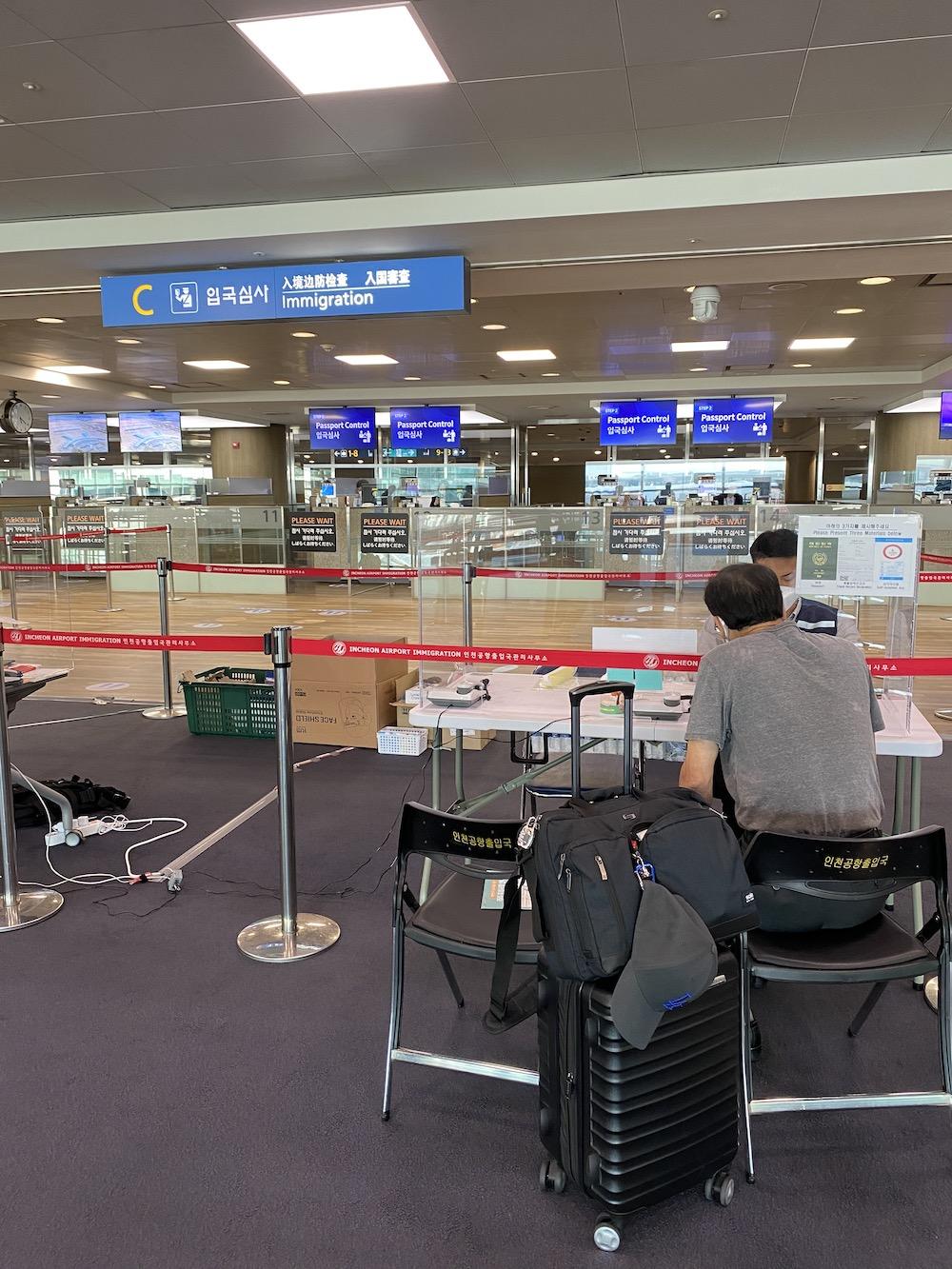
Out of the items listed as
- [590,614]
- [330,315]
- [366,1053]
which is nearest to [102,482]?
[590,614]

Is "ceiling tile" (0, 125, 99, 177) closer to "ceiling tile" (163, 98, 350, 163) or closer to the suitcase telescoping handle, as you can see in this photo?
"ceiling tile" (163, 98, 350, 163)

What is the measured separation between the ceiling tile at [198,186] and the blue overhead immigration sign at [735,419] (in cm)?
916

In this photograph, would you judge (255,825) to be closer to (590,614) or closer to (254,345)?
(254,345)

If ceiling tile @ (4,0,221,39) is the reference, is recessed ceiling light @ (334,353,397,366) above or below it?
above

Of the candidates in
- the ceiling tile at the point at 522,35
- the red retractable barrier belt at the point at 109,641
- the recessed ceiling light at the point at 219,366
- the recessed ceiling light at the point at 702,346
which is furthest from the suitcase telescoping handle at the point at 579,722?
the recessed ceiling light at the point at 219,366

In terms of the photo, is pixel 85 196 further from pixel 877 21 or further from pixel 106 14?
pixel 877 21

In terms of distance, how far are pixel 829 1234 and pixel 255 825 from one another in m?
2.94

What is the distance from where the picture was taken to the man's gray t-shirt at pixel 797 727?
2139 mm

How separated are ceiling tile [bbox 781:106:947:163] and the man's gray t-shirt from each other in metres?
2.69

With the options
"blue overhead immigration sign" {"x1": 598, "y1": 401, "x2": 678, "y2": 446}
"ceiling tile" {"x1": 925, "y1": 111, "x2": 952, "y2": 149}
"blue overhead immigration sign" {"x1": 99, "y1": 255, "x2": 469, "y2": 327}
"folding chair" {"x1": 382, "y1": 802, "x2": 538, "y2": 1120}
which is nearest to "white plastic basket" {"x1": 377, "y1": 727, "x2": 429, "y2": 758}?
"blue overhead immigration sign" {"x1": 99, "y1": 255, "x2": 469, "y2": 327}

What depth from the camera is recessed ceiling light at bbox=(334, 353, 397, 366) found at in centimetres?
1019

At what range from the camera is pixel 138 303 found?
17.2 feet

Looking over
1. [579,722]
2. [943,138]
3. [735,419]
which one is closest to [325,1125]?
[579,722]

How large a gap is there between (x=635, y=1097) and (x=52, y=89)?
404 centimetres
